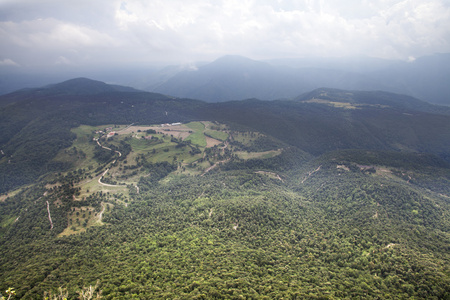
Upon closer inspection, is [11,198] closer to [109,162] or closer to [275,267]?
[109,162]

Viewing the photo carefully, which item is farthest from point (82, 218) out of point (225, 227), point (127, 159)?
point (127, 159)

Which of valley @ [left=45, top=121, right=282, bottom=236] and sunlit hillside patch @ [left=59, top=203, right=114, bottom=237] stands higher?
valley @ [left=45, top=121, right=282, bottom=236]

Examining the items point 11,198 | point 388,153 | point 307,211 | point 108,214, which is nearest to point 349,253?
point 307,211

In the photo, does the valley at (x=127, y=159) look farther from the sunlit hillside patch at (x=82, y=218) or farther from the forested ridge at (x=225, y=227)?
the forested ridge at (x=225, y=227)

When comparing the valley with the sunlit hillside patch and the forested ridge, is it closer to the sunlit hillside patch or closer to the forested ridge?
the sunlit hillside patch

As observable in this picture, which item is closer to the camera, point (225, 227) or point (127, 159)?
point (225, 227)

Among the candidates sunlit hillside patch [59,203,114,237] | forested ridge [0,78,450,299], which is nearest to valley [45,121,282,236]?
sunlit hillside patch [59,203,114,237]

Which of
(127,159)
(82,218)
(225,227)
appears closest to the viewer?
(225,227)

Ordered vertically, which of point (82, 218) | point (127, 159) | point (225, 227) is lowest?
point (82, 218)

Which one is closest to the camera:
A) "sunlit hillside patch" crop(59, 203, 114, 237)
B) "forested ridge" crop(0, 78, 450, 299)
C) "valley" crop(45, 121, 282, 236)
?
"forested ridge" crop(0, 78, 450, 299)

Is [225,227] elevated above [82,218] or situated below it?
above

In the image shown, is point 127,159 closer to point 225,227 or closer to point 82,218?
point 82,218
